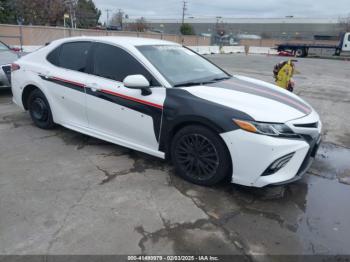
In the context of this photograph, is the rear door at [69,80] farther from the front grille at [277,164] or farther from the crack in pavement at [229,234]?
the front grille at [277,164]

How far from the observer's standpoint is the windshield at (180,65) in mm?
4191

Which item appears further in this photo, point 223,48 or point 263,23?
point 263,23

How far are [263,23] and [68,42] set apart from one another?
106152 millimetres

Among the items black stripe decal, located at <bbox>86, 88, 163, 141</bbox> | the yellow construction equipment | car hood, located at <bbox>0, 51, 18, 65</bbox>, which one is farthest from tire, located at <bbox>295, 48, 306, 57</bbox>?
black stripe decal, located at <bbox>86, 88, 163, 141</bbox>

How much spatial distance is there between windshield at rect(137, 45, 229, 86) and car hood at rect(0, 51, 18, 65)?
489 cm

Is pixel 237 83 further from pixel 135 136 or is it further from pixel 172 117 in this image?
pixel 135 136

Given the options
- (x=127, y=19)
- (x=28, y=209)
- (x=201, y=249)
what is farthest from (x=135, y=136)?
(x=127, y=19)

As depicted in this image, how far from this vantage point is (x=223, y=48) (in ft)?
145

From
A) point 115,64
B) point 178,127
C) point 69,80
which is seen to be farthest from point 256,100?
point 69,80

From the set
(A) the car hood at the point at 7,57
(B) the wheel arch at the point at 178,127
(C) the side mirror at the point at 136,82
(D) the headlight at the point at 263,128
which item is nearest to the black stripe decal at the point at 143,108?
(B) the wheel arch at the point at 178,127

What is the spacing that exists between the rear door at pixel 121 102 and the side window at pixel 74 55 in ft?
0.63

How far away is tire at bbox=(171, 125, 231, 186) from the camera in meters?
3.60

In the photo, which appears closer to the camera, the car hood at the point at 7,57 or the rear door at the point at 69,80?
the rear door at the point at 69,80

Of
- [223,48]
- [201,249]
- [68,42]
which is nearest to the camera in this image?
[201,249]
